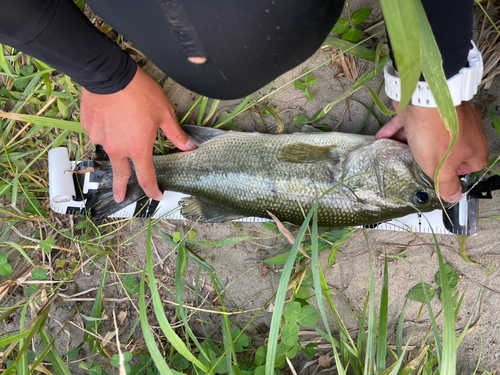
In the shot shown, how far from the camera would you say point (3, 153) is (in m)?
2.91

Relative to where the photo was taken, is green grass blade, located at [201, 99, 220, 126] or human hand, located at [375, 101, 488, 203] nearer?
human hand, located at [375, 101, 488, 203]

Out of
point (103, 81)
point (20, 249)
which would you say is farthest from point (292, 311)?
point (20, 249)

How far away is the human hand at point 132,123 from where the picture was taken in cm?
227

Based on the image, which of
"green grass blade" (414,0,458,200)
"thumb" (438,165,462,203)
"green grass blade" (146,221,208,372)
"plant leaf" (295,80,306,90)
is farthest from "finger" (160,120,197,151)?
"green grass blade" (414,0,458,200)

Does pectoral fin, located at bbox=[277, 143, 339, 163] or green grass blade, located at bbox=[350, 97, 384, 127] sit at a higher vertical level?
green grass blade, located at bbox=[350, 97, 384, 127]

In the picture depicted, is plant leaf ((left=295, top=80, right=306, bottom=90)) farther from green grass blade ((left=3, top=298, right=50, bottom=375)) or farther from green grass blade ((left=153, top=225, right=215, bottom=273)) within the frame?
green grass blade ((left=3, top=298, right=50, bottom=375))

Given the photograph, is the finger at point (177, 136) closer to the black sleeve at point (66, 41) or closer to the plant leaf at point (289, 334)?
the black sleeve at point (66, 41)

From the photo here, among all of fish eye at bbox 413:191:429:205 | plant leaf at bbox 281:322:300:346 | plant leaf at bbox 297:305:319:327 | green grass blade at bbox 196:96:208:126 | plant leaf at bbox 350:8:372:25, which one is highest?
plant leaf at bbox 350:8:372:25

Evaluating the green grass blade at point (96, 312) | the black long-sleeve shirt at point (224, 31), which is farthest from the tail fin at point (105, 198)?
the black long-sleeve shirt at point (224, 31)

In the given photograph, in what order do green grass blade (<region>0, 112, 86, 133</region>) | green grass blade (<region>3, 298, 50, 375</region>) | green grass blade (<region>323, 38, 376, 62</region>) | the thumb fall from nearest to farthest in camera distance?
the thumb < green grass blade (<region>3, 298, 50, 375</region>) < green grass blade (<region>323, 38, 376, 62</region>) < green grass blade (<region>0, 112, 86, 133</region>)

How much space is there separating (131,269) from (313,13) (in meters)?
2.26

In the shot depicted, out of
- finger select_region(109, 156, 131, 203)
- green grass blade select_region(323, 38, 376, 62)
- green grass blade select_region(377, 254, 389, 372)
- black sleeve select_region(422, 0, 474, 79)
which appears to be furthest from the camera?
finger select_region(109, 156, 131, 203)

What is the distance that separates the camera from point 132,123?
2.29m

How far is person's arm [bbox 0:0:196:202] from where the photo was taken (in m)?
1.83
